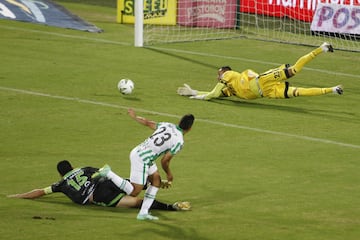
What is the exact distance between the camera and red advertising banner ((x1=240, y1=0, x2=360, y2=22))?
37188 mm

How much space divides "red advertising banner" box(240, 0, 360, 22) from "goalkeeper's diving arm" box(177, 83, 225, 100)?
435 inches

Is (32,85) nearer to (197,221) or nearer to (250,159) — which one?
(250,159)

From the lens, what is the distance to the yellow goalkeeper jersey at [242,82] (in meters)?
25.6

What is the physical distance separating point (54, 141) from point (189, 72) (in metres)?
9.55

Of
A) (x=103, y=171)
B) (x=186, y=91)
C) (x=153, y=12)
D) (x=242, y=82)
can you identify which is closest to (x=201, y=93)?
(x=186, y=91)

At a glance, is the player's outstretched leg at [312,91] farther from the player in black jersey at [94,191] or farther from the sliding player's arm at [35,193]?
the sliding player's arm at [35,193]

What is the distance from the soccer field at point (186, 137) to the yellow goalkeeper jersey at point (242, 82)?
37 centimetres

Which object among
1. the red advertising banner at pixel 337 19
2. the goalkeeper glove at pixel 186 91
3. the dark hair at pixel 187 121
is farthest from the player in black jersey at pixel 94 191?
the red advertising banner at pixel 337 19

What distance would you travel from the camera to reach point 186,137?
21.9m

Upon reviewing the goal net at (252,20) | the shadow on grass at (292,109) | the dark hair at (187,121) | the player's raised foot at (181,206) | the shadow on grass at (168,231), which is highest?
the goal net at (252,20)

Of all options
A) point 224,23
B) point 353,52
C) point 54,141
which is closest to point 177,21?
point 224,23

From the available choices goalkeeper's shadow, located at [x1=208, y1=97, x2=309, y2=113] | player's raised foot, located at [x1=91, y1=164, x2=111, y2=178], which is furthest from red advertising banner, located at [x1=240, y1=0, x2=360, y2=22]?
player's raised foot, located at [x1=91, y1=164, x2=111, y2=178]

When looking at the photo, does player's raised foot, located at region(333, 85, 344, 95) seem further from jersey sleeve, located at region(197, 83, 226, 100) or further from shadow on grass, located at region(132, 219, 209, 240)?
shadow on grass, located at region(132, 219, 209, 240)

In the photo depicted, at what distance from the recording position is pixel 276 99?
2662 cm
